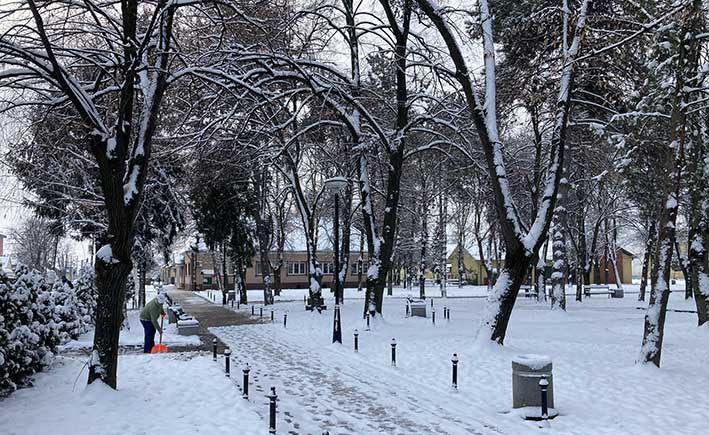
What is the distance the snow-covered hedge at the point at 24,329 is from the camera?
9.85 m

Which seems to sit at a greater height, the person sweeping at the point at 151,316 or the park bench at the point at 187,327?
the person sweeping at the point at 151,316

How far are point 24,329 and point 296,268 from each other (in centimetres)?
6045

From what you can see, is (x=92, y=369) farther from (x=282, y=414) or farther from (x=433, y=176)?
(x=433, y=176)

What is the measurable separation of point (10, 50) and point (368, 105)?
52.1 ft

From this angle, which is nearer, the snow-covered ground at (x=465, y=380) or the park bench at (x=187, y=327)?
the snow-covered ground at (x=465, y=380)

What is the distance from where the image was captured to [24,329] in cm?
1046

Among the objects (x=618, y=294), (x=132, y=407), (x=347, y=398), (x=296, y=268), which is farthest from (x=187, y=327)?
(x=296, y=268)

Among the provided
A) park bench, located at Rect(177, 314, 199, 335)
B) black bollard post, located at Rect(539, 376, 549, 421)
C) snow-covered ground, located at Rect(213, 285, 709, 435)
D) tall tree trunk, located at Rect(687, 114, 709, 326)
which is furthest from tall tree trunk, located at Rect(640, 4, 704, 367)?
park bench, located at Rect(177, 314, 199, 335)

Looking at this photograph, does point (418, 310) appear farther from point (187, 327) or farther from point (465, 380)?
point (465, 380)

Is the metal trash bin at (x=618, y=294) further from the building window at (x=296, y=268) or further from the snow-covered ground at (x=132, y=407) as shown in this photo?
the snow-covered ground at (x=132, y=407)

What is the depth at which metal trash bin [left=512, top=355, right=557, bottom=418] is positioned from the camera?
30.1 ft

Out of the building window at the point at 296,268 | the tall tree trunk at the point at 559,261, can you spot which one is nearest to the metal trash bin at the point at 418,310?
the tall tree trunk at the point at 559,261

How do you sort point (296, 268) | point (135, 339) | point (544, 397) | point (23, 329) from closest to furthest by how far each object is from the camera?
point (544, 397), point (23, 329), point (135, 339), point (296, 268)

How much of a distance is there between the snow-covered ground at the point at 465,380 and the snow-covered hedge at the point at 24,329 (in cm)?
440
